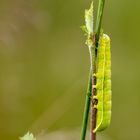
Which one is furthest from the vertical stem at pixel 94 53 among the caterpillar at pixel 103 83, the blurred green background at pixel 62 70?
the blurred green background at pixel 62 70

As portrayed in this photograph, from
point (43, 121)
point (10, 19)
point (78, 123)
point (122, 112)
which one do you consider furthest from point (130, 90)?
point (10, 19)

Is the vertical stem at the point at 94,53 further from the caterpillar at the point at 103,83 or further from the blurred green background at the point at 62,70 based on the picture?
the blurred green background at the point at 62,70

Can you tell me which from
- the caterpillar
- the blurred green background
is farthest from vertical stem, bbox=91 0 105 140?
the blurred green background

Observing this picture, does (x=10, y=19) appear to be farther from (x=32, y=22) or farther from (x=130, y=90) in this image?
(x=130, y=90)

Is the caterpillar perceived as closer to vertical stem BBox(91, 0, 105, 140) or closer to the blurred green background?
vertical stem BBox(91, 0, 105, 140)

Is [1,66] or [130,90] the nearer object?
[1,66]

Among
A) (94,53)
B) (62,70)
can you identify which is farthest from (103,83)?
(62,70)

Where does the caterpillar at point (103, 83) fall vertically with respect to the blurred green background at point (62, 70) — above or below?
below
